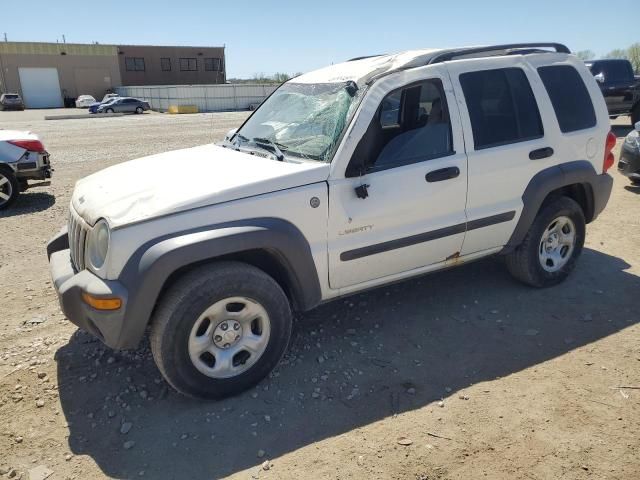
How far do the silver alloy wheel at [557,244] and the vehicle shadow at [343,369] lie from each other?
236 mm

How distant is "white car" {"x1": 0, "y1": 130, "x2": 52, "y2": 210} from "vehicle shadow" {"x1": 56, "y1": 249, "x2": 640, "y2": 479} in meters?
5.04

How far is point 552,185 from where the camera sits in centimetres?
Result: 425

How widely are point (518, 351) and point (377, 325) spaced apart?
1.05m

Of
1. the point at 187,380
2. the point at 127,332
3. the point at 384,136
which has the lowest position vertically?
the point at 187,380

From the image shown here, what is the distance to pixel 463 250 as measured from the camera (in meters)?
4.04

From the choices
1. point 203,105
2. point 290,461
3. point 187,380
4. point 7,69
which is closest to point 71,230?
point 187,380

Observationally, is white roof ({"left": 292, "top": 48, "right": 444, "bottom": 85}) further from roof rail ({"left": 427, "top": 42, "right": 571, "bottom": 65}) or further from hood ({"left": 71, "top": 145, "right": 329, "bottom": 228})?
hood ({"left": 71, "top": 145, "right": 329, "bottom": 228})

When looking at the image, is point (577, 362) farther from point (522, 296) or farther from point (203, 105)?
point (203, 105)

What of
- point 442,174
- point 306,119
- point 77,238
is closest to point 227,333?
point 77,238

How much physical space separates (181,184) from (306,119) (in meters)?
1.09

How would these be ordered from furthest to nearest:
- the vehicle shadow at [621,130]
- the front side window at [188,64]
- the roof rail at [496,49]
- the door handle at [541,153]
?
the front side window at [188,64] < the vehicle shadow at [621,130] < the door handle at [541,153] < the roof rail at [496,49]

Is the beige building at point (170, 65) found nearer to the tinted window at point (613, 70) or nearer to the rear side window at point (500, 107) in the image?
the tinted window at point (613, 70)

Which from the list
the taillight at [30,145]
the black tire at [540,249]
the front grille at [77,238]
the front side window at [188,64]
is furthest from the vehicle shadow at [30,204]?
the front side window at [188,64]

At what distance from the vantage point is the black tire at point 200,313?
117 inches
